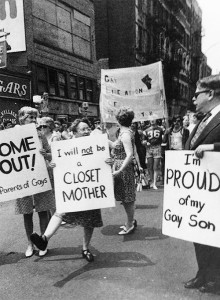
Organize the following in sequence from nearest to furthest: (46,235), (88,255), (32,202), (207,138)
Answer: (207,138), (46,235), (88,255), (32,202)

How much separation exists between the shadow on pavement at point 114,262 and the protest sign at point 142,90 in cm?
461

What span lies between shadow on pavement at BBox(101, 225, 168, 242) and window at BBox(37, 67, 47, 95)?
14623 mm

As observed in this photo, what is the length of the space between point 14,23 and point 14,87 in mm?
3517

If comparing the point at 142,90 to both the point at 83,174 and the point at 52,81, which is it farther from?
the point at 52,81

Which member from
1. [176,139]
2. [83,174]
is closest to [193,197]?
[83,174]

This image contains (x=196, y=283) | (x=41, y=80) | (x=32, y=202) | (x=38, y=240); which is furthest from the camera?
(x=41, y=80)

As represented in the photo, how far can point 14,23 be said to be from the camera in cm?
1806

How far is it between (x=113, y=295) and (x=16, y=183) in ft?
5.63

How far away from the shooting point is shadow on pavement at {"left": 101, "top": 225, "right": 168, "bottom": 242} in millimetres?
5027

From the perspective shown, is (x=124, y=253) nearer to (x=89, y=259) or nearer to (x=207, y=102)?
(x=89, y=259)

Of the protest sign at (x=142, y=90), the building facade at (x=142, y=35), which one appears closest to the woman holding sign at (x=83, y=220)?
the protest sign at (x=142, y=90)

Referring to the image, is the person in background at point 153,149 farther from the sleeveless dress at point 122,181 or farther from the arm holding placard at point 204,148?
the arm holding placard at point 204,148

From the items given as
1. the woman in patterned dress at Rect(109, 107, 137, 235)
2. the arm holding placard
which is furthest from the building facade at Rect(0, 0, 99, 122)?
the arm holding placard

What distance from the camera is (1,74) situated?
16250 millimetres
